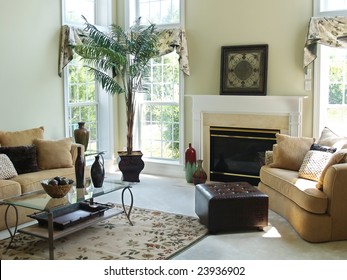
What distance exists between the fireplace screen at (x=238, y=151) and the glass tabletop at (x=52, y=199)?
2.31 metres

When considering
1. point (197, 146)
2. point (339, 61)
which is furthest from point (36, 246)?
point (339, 61)

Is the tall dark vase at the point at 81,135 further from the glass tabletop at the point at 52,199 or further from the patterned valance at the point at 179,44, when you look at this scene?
the glass tabletop at the point at 52,199

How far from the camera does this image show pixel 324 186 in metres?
4.26

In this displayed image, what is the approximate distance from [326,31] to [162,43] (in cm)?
236

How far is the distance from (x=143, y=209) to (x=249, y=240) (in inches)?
57.5

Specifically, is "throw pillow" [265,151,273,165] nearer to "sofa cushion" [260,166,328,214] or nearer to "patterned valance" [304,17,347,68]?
"sofa cushion" [260,166,328,214]

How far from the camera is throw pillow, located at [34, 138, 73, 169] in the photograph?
553cm

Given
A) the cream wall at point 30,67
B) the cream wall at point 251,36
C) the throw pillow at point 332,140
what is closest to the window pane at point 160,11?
the cream wall at point 251,36

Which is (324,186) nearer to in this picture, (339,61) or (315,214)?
(315,214)

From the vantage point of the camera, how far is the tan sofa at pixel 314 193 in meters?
4.17

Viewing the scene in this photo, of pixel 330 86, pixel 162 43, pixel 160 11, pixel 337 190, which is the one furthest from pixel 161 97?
pixel 337 190

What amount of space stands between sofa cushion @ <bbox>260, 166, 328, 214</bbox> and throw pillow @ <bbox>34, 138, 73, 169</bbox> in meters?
2.37

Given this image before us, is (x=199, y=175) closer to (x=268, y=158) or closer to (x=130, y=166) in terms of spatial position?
(x=130, y=166)

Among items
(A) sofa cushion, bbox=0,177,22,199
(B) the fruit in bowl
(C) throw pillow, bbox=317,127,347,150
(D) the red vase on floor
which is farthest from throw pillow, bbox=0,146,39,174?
(C) throw pillow, bbox=317,127,347,150
